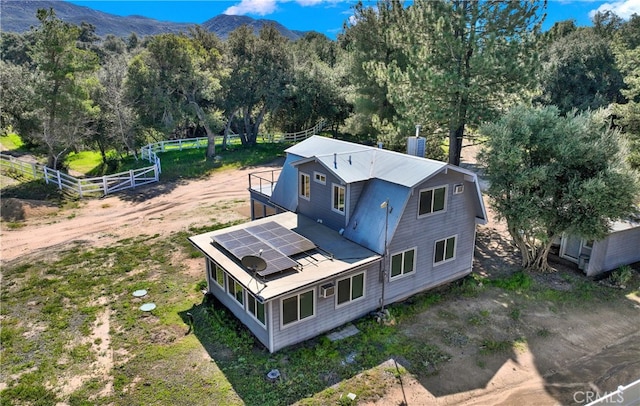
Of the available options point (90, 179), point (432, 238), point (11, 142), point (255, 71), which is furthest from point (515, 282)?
point (11, 142)

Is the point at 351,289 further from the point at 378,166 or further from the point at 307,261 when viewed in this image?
the point at 378,166

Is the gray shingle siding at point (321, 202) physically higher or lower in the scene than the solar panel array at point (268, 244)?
higher

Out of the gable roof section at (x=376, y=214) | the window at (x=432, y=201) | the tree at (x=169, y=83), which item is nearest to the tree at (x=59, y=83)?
the tree at (x=169, y=83)

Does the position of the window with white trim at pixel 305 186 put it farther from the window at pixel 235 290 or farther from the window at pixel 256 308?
the window at pixel 256 308

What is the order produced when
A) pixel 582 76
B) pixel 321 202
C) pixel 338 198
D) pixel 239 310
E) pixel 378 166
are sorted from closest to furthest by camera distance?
pixel 239 310, pixel 378 166, pixel 338 198, pixel 321 202, pixel 582 76

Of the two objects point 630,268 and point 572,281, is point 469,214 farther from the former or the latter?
point 630,268

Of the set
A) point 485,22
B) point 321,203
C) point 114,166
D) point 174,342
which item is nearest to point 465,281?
point 321,203
